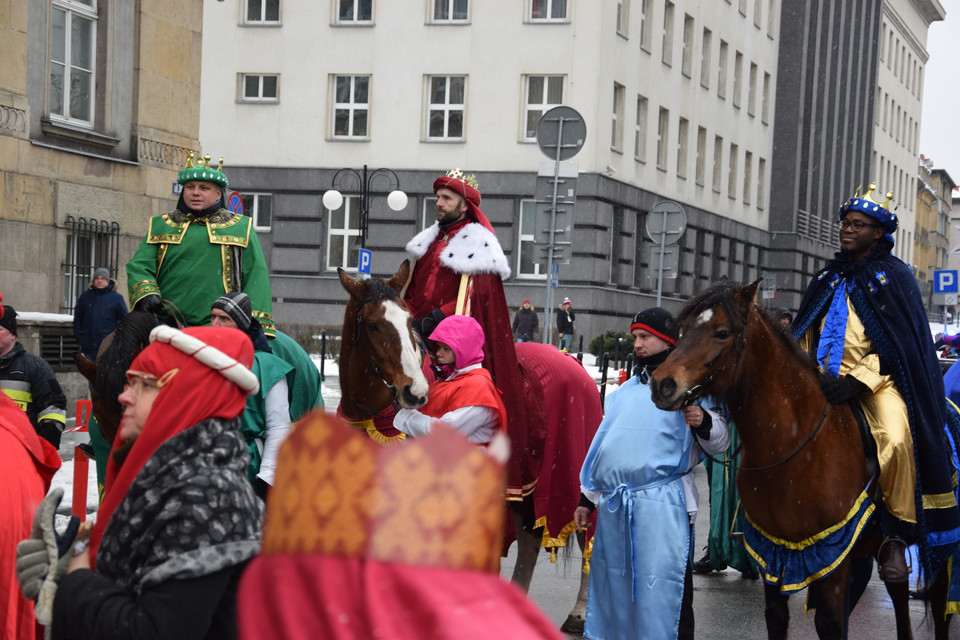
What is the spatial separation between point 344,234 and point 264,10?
7.41 m

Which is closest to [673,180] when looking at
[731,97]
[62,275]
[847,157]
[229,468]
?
[731,97]

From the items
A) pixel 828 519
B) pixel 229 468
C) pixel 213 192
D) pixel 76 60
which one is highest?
pixel 76 60

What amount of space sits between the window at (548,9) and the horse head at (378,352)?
29.7 m

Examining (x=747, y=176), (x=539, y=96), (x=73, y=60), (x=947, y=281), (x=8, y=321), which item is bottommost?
(x=8, y=321)

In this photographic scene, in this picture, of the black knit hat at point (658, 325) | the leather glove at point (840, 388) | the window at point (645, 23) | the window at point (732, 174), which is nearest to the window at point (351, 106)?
the window at point (645, 23)

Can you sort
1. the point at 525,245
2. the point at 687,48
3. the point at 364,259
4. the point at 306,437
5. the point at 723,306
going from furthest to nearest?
the point at 687,48
the point at 525,245
the point at 364,259
the point at 723,306
the point at 306,437

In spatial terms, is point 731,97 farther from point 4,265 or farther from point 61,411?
point 61,411

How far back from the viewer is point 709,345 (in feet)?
17.6

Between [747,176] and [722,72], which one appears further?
[747,176]

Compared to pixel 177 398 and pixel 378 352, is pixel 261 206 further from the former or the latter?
pixel 177 398

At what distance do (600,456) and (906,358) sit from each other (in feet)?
5.89

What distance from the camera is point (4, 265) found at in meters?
13.4

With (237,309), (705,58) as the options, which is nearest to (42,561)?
(237,309)

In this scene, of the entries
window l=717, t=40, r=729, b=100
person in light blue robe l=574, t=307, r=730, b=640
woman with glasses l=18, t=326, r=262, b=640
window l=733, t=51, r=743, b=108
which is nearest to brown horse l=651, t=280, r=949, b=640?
person in light blue robe l=574, t=307, r=730, b=640
